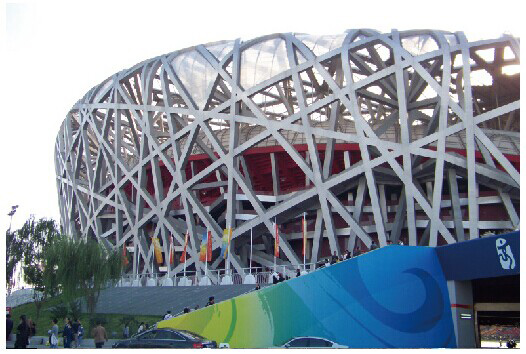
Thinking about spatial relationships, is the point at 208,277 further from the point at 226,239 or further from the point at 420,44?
the point at 420,44

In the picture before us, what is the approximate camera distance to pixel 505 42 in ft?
112

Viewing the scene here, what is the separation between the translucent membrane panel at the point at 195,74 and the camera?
41.1 m

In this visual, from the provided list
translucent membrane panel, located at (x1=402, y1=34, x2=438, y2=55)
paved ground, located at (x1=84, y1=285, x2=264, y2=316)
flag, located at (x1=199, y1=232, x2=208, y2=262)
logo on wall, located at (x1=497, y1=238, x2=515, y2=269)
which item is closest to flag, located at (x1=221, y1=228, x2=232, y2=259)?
flag, located at (x1=199, y1=232, x2=208, y2=262)

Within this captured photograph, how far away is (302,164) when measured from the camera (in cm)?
3581

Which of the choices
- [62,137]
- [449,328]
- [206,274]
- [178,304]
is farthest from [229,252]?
[62,137]

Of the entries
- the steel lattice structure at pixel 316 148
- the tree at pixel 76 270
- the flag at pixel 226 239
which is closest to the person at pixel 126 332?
the tree at pixel 76 270

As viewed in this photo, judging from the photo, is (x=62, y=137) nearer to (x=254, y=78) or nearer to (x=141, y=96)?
(x=141, y=96)

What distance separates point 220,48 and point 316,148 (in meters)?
10.8

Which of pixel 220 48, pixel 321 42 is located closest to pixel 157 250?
pixel 220 48

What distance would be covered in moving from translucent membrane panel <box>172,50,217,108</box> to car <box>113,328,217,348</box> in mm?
23153

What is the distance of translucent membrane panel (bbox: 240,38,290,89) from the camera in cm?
3997

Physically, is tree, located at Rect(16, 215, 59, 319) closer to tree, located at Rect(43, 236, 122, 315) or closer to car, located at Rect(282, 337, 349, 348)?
tree, located at Rect(43, 236, 122, 315)

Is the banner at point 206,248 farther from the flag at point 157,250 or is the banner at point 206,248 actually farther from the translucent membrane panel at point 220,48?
the translucent membrane panel at point 220,48

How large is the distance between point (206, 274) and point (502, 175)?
16.6 meters
